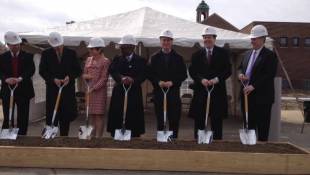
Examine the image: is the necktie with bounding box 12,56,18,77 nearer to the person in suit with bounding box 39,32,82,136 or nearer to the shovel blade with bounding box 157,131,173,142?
the person in suit with bounding box 39,32,82,136

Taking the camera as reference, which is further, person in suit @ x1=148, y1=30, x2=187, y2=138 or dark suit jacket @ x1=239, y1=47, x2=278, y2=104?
person in suit @ x1=148, y1=30, x2=187, y2=138

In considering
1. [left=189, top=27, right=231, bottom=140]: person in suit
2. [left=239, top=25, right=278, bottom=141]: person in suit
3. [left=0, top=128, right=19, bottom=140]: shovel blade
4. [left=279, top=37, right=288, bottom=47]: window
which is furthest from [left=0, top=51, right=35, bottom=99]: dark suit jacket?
[left=279, top=37, right=288, bottom=47]: window

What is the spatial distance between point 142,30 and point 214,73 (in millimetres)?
5663

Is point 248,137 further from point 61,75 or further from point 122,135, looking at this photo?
point 61,75

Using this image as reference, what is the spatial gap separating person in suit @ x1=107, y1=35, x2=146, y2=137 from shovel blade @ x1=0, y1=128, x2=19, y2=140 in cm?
121

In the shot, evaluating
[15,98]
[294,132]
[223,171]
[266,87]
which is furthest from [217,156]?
[294,132]

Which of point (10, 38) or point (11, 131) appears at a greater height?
point (10, 38)

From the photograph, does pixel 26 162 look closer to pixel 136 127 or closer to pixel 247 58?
pixel 136 127

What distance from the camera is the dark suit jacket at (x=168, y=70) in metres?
6.66

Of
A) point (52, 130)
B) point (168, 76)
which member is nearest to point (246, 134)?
point (168, 76)

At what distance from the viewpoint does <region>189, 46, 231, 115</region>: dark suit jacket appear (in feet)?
21.6

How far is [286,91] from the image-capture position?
4309 cm

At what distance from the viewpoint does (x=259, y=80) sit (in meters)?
6.36

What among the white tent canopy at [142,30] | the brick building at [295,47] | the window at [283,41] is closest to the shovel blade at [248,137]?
the white tent canopy at [142,30]
